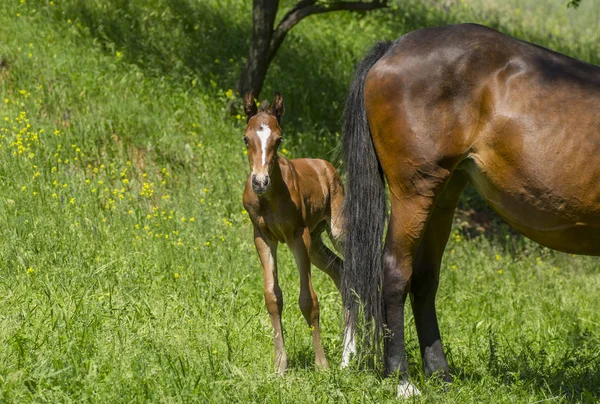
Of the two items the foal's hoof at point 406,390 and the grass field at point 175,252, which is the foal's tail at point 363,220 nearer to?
the foal's hoof at point 406,390

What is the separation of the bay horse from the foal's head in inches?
24.9

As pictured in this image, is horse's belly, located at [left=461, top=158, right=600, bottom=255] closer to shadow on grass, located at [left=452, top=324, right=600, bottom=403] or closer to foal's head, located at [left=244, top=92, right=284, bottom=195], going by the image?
shadow on grass, located at [left=452, top=324, right=600, bottom=403]


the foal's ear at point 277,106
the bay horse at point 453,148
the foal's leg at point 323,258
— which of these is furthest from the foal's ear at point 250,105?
the foal's leg at point 323,258

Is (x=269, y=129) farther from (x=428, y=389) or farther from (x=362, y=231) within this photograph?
(x=428, y=389)

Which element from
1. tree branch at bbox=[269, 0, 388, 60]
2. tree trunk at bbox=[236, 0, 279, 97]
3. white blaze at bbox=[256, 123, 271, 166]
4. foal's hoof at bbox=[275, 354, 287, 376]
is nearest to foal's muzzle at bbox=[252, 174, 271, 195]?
white blaze at bbox=[256, 123, 271, 166]

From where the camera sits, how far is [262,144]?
4.95 metres

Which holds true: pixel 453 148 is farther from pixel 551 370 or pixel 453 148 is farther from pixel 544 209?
pixel 551 370

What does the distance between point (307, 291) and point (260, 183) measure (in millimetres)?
1015

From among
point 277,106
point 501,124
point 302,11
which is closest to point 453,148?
point 501,124

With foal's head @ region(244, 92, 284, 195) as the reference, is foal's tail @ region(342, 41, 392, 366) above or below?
below

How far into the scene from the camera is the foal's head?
481 cm

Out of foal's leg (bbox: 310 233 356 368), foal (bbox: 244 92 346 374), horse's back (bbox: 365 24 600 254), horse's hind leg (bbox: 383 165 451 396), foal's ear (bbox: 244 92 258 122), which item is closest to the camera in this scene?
horse's back (bbox: 365 24 600 254)

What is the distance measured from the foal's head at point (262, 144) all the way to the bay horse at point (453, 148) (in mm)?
633

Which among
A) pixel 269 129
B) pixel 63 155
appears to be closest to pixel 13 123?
pixel 63 155
